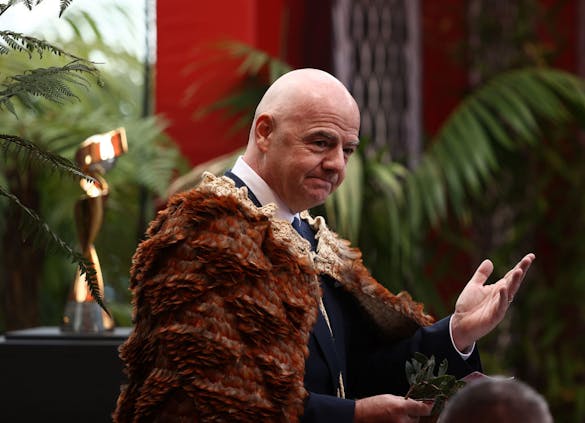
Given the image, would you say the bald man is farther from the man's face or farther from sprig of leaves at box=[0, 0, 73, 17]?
sprig of leaves at box=[0, 0, 73, 17]

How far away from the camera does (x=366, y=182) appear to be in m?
4.83

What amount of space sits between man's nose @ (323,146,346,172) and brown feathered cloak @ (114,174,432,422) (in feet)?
0.50

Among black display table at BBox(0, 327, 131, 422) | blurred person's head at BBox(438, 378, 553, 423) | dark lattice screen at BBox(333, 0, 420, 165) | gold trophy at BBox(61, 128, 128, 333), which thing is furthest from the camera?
dark lattice screen at BBox(333, 0, 420, 165)

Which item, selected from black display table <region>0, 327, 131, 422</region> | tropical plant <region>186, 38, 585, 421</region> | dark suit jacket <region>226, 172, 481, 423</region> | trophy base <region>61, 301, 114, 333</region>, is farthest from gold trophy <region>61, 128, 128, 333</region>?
tropical plant <region>186, 38, 585, 421</region>

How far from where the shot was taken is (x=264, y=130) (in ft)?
7.75

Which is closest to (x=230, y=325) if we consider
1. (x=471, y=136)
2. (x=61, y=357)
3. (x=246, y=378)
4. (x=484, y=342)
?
(x=246, y=378)

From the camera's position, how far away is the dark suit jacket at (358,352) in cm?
234

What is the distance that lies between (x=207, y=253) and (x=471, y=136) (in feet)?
10.1

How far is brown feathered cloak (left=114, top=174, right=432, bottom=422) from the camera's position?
6.76 ft

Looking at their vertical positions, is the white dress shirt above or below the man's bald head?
below

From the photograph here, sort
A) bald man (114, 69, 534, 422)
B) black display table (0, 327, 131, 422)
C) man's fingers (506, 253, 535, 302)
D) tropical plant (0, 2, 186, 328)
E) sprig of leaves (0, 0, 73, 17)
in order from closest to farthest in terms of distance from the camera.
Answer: sprig of leaves (0, 0, 73, 17), bald man (114, 69, 534, 422), man's fingers (506, 253, 535, 302), black display table (0, 327, 131, 422), tropical plant (0, 2, 186, 328)

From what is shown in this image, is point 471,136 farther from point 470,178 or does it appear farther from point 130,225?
point 130,225

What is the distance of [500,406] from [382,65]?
447 centimetres

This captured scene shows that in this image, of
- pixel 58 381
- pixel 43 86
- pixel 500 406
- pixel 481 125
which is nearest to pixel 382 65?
pixel 481 125
